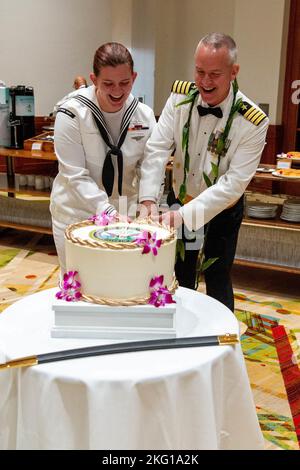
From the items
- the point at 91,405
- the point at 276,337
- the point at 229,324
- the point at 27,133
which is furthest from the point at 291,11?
the point at 91,405

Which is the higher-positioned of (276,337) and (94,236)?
(94,236)

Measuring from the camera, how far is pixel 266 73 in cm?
660

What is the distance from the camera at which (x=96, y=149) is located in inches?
95.3

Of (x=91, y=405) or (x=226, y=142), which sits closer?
(x=91, y=405)

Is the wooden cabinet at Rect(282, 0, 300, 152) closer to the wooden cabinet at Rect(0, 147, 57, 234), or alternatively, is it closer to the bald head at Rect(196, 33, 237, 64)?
the wooden cabinet at Rect(0, 147, 57, 234)

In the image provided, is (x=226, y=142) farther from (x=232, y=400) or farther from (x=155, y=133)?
(x=232, y=400)

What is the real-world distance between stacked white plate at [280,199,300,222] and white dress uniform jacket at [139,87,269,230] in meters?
1.61

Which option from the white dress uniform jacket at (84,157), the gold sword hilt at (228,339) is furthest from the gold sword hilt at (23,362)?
the white dress uniform jacket at (84,157)

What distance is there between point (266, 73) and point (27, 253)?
3.74m

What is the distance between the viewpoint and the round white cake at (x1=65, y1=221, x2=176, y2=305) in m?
1.56

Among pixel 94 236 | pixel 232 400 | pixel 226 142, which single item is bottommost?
pixel 232 400

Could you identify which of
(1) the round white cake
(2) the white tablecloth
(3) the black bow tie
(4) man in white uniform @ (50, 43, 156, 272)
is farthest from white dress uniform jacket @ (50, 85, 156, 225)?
(2) the white tablecloth

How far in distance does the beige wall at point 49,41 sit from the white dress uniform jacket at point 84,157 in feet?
14.8

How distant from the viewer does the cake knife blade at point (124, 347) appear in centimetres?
149
